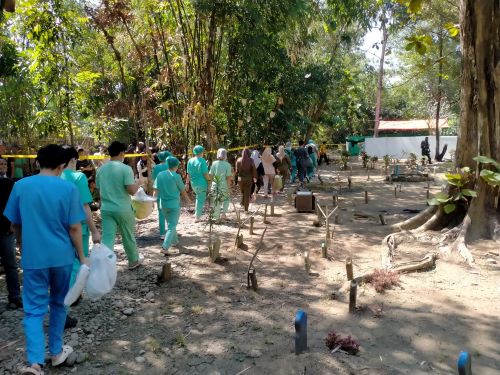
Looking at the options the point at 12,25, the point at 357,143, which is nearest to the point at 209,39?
the point at 12,25

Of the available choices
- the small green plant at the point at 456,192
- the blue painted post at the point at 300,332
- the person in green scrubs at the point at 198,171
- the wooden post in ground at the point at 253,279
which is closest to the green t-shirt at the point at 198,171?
the person in green scrubs at the point at 198,171

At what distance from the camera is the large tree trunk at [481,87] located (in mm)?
6484

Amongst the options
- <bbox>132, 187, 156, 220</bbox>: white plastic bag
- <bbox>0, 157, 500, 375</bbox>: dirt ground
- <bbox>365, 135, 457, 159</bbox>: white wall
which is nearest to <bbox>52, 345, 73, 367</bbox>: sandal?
<bbox>0, 157, 500, 375</bbox>: dirt ground

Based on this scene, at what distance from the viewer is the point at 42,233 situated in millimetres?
2996

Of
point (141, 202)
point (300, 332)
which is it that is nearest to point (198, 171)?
point (141, 202)

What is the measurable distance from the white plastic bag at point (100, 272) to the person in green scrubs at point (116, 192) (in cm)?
163

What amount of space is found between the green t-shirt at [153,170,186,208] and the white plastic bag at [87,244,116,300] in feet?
9.56

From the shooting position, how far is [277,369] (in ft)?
11.3

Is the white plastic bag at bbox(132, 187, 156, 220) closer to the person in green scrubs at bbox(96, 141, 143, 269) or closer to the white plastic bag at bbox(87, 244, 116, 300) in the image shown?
the person in green scrubs at bbox(96, 141, 143, 269)

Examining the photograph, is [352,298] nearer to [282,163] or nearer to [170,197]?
[170,197]

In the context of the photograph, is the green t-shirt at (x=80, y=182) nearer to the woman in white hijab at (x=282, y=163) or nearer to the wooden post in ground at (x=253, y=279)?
the wooden post in ground at (x=253, y=279)

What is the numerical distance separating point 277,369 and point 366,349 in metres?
0.82

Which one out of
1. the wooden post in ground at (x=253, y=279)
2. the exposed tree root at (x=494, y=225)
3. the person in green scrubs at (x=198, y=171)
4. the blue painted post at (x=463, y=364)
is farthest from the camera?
the person in green scrubs at (x=198, y=171)

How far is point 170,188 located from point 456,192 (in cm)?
448
